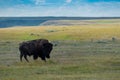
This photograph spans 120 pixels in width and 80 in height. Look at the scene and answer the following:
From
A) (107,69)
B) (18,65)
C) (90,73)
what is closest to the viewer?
(90,73)

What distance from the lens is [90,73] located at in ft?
87.2

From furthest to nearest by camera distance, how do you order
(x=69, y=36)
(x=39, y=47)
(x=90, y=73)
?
1. (x=69, y=36)
2. (x=39, y=47)
3. (x=90, y=73)

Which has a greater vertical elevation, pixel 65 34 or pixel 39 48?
pixel 39 48

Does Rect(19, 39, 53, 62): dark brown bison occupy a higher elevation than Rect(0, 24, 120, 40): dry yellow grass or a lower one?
higher

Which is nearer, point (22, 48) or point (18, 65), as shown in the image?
point (18, 65)

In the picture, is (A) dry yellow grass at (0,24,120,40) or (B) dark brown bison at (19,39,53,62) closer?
(B) dark brown bison at (19,39,53,62)

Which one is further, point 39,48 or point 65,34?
point 65,34

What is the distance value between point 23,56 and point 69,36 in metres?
44.5

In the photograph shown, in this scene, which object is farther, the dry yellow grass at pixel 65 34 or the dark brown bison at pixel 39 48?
the dry yellow grass at pixel 65 34

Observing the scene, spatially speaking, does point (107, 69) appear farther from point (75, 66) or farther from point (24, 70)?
point (24, 70)

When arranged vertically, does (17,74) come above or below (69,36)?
above

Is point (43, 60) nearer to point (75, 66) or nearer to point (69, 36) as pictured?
point (75, 66)

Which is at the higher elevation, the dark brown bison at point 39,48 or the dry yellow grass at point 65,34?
the dark brown bison at point 39,48

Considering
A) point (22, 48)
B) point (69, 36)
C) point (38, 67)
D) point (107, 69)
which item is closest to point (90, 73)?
point (107, 69)
